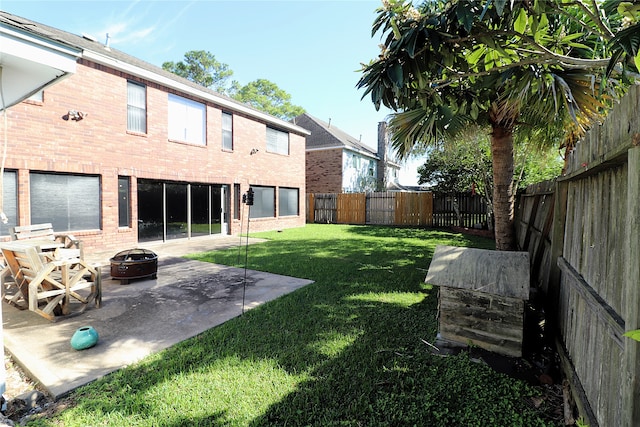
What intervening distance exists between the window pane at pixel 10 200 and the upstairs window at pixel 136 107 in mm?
3432

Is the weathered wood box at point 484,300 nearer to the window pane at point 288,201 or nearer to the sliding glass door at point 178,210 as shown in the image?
the sliding glass door at point 178,210

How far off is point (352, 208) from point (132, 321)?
1711cm

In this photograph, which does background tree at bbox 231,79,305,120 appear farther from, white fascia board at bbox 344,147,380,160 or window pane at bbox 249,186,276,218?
window pane at bbox 249,186,276,218

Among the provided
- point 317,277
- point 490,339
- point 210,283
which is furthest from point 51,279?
point 490,339

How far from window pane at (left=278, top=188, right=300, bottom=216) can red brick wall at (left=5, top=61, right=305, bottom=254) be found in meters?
4.22

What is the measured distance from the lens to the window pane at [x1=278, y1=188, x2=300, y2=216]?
1695 centimetres

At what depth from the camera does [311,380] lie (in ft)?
9.11

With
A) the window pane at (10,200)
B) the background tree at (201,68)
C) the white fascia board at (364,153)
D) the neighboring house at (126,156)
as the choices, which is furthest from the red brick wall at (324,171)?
the background tree at (201,68)

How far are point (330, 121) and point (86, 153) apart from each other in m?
22.3

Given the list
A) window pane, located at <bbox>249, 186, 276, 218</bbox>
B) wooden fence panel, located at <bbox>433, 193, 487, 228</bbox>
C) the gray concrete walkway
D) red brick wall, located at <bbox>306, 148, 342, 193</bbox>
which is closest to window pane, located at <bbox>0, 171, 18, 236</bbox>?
the gray concrete walkway

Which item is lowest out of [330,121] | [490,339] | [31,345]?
[31,345]

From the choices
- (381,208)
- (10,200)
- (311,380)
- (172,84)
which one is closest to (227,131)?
(172,84)

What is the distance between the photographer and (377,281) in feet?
19.6

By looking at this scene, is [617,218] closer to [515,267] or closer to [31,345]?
[515,267]
